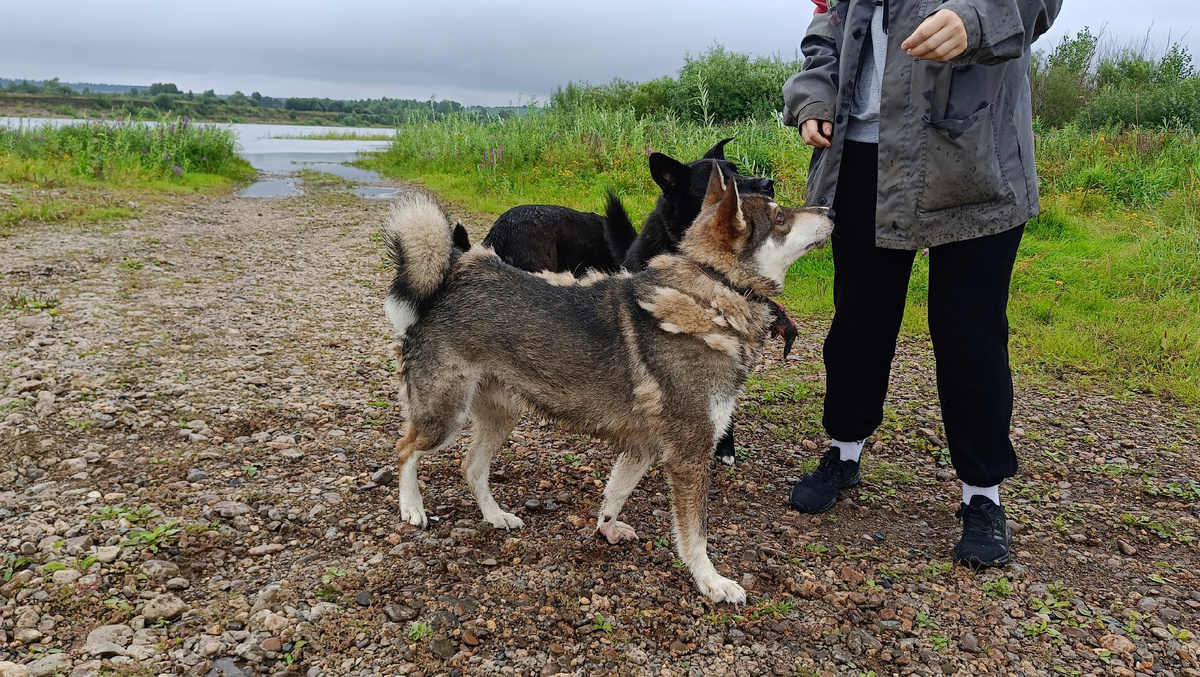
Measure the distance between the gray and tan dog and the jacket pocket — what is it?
474 mm

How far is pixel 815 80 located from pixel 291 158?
90.7 ft

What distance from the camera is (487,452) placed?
3410 millimetres

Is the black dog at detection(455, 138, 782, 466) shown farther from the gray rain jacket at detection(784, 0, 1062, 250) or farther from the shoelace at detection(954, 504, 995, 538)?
the gray rain jacket at detection(784, 0, 1062, 250)

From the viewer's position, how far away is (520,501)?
141 inches

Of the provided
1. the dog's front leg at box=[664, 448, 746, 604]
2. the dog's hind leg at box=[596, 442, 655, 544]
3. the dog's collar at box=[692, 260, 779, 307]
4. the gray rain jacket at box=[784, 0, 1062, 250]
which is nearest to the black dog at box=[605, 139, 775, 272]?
the dog's collar at box=[692, 260, 779, 307]

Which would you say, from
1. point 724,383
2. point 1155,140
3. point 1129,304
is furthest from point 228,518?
point 1155,140

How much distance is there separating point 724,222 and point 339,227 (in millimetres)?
9840

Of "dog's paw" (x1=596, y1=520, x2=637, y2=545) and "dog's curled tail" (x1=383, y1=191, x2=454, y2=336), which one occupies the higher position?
"dog's curled tail" (x1=383, y1=191, x2=454, y2=336)

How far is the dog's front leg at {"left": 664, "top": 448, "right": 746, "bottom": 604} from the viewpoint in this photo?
2883mm

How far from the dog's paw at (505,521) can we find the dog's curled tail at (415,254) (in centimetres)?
96

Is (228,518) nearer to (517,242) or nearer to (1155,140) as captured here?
(517,242)

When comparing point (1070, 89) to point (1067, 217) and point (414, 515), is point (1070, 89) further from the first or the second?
point (414, 515)

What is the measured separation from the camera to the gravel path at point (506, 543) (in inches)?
95.4

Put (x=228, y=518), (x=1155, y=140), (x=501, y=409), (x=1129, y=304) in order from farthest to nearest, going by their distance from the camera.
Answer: (x=1155, y=140) → (x=1129, y=304) → (x=501, y=409) → (x=228, y=518)
